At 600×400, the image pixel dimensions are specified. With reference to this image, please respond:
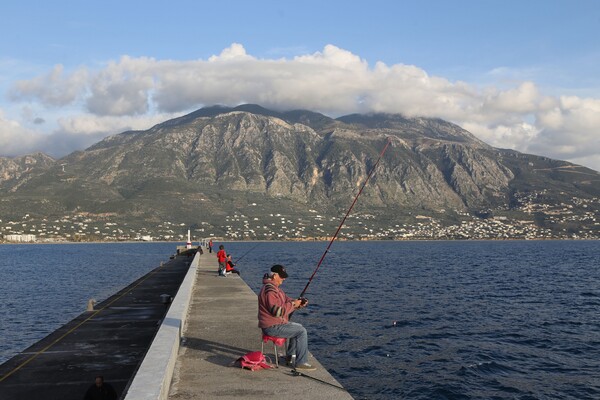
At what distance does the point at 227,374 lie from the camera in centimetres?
887

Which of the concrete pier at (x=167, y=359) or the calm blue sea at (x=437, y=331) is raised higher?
the concrete pier at (x=167, y=359)

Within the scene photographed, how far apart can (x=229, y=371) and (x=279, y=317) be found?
1293 millimetres

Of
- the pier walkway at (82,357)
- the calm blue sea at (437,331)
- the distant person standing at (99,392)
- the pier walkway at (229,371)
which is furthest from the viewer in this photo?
the calm blue sea at (437,331)

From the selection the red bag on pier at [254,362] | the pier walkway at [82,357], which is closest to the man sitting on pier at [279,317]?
the red bag on pier at [254,362]

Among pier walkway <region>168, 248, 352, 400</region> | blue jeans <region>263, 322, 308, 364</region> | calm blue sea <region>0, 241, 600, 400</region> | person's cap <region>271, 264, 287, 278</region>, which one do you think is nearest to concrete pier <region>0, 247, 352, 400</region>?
pier walkway <region>168, 248, 352, 400</region>

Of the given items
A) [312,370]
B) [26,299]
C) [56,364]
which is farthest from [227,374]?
[26,299]

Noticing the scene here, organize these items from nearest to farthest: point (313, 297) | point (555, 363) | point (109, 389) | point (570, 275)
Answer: point (109, 389), point (555, 363), point (313, 297), point (570, 275)

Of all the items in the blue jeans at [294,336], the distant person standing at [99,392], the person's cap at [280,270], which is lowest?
the distant person standing at [99,392]

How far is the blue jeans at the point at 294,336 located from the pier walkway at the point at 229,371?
297mm

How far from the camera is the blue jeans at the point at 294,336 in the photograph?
8.91 meters

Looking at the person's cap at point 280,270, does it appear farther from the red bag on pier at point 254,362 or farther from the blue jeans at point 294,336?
the red bag on pier at point 254,362

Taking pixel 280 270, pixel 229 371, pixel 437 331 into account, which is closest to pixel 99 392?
pixel 229 371

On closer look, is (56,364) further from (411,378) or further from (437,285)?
(437,285)

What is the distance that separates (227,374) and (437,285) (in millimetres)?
45295
